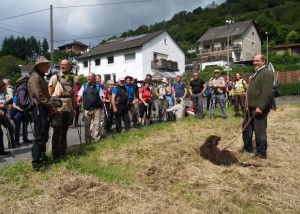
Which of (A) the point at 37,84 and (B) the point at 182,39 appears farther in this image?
(B) the point at 182,39

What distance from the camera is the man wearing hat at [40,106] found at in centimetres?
506

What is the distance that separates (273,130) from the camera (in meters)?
8.41

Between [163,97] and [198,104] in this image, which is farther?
[163,97]

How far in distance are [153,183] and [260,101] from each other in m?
2.61

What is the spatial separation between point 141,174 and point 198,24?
96.6 meters

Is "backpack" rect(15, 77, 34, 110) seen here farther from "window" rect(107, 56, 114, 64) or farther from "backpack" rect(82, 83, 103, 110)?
"window" rect(107, 56, 114, 64)

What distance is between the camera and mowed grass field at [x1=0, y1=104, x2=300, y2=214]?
3.78 meters

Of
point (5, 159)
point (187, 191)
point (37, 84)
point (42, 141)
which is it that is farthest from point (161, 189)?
point (5, 159)

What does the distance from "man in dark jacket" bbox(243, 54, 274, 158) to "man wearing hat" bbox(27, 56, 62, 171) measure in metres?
3.62

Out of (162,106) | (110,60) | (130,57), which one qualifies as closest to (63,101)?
(162,106)

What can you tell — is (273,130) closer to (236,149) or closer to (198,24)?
(236,149)

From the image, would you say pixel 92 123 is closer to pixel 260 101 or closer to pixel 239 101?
pixel 260 101

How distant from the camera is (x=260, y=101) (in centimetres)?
564

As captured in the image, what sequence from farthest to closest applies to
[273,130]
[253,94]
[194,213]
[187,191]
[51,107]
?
[273,130] → [253,94] → [51,107] → [187,191] → [194,213]
